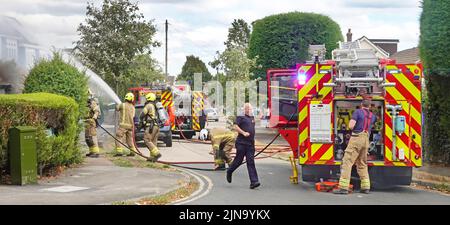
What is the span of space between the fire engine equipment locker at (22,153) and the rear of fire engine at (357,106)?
15.9 feet

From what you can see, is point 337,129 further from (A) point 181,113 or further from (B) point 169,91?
(A) point 181,113

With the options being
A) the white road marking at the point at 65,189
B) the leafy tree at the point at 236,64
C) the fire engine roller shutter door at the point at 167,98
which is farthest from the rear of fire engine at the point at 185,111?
the white road marking at the point at 65,189

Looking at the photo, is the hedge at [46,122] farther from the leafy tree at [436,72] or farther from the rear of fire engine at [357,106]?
the leafy tree at [436,72]

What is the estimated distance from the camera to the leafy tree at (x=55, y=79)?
44.4 ft

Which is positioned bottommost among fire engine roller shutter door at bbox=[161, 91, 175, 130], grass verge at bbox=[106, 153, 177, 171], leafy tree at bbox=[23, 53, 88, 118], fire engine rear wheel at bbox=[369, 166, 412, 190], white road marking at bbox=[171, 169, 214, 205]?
white road marking at bbox=[171, 169, 214, 205]

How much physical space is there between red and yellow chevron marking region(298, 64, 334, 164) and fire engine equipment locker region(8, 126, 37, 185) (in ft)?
16.0

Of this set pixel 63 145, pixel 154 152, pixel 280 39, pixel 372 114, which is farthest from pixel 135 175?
pixel 280 39

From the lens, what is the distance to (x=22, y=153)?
35.3 feet

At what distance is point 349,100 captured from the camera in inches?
456

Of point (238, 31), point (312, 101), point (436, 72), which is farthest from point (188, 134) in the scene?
point (238, 31)

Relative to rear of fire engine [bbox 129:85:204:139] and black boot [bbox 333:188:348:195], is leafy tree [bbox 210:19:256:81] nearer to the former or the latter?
rear of fire engine [bbox 129:85:204:139]

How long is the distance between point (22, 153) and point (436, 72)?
29.9 feet

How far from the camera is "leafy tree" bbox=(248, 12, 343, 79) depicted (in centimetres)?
2967

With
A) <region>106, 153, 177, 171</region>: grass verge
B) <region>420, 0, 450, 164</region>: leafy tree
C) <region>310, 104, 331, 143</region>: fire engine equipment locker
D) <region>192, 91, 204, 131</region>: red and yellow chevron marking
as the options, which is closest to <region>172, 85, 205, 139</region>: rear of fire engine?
<region>192, 91, 204, 131</region>: red and yellow chevron marking
